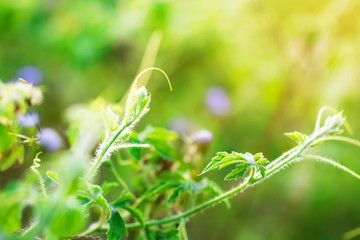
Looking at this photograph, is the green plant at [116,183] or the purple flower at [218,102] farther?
the purple flower at [218,102]

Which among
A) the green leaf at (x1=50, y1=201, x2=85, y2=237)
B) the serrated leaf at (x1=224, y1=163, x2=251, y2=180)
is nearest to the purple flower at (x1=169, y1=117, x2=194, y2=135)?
the serrated leaf at (x1=224, y1=163, x2=251, y2=180)

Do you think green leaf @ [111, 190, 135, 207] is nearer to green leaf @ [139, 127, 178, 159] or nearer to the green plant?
the green plant

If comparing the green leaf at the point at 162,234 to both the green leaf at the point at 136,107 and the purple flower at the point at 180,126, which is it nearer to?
the green leaf at the point at 136,107

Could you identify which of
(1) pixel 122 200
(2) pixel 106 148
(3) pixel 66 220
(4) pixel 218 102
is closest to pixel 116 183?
(1) pixel 122 200

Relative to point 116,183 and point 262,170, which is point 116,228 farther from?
point 262,170

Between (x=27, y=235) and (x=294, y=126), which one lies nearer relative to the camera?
(x=27, y=235)

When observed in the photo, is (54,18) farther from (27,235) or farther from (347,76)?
(27,235)

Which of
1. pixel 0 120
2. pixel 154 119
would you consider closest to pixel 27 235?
pixel 0 120

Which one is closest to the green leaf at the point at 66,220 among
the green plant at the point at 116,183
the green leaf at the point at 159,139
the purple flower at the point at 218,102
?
the green plant at the point at 116,183
